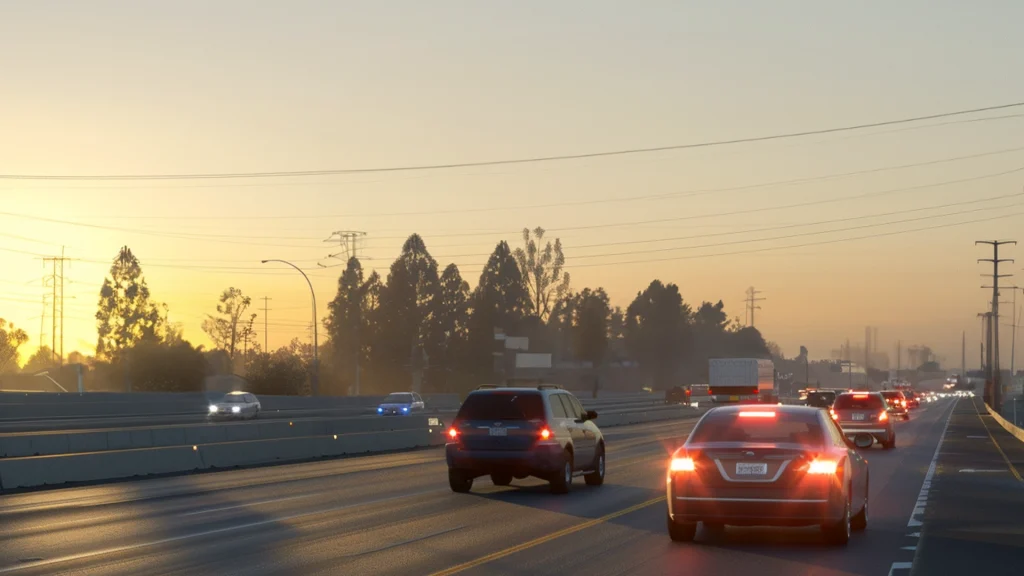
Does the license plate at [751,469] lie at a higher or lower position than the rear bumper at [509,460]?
higher

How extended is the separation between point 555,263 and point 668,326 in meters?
28.8

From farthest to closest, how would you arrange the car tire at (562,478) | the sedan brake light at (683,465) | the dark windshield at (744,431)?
the car tire at (562,478), the dark windshield at (744,431), the sedan brake light at (683,465)

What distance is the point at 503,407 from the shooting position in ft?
72.9

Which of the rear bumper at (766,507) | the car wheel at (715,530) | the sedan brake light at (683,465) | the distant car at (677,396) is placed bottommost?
the distant car at (677,396)

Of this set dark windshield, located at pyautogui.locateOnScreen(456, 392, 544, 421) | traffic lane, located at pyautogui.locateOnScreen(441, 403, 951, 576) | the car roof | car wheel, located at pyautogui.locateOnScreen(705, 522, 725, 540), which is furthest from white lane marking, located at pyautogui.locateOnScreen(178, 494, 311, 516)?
the car roof

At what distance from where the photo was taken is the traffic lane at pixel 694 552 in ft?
41.1

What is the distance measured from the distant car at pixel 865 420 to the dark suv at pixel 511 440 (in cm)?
1828

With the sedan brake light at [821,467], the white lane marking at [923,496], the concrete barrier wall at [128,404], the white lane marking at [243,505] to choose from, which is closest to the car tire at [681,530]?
the sedan brake light at [821,467]

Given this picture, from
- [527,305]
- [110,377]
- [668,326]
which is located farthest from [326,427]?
[668,326]

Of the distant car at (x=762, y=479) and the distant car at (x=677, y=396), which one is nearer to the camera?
the distant car at (x=762, y=479)

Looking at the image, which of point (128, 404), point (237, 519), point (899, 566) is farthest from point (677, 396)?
point (899, 566)

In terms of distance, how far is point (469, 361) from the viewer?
138 meters

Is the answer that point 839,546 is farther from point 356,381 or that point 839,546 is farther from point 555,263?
point 555,263

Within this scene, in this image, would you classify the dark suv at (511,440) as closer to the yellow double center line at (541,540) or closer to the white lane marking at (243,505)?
the yellow double center line at (541,540)
